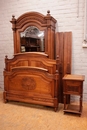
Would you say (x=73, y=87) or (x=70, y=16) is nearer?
(x=73, y=87)

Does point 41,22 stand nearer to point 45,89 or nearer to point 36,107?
point 45,89

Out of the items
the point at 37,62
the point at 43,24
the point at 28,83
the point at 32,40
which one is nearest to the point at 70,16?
the point at 43,24

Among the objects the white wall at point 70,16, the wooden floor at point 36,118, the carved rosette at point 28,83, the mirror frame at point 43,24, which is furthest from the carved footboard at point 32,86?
the white wall at point 70,16

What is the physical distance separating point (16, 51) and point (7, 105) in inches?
43.6

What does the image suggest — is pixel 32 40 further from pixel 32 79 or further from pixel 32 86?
pixel 32 86

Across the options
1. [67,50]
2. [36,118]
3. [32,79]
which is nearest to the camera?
A: [36,118]

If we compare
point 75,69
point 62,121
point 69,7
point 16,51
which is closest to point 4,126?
point 62,121

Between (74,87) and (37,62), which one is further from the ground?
(37,62)

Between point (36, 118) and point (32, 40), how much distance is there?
4.85ft

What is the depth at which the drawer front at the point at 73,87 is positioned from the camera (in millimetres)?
2262

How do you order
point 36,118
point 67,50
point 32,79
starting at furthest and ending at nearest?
point 67,50 → point 32,79 → point 36,118

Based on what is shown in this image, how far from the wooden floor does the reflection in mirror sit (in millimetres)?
1134

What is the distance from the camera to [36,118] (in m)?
2.24

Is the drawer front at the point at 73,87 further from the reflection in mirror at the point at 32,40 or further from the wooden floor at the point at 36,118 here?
the reflection in mirror at the point at 32,40
